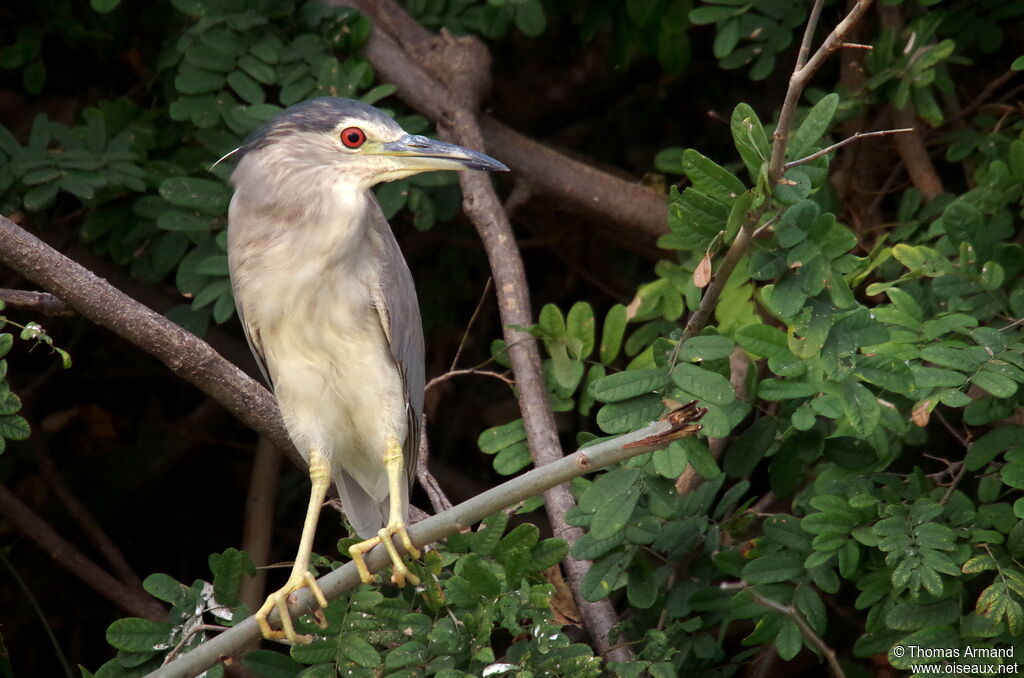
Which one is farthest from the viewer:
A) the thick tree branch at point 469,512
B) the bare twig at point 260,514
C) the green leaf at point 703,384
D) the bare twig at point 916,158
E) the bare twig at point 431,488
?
the bare twig at point 260,514

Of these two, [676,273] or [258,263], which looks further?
[676,273]

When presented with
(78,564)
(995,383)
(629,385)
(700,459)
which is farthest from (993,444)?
(78,564)

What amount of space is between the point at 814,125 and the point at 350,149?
937 mm

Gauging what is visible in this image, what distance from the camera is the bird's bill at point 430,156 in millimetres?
2312

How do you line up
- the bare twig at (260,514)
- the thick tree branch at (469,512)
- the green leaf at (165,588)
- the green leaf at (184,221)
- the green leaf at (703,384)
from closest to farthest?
Result: the thick tree branch at (469,512) → the green leaf at (703,384) → the green leaf at (165,588) → the green leaf at (184,221) → the bare twig at (260,514)

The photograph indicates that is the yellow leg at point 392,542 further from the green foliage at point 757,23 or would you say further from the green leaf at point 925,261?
the green foliage at point 757,23

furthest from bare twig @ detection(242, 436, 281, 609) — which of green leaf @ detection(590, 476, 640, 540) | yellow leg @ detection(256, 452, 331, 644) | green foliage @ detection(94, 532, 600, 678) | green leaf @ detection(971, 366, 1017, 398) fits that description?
green leaf @ detection(971, 366, 1017, 398)

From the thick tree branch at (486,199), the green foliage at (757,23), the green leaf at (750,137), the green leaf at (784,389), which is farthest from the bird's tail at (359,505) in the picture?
the green foliage at (757,23)

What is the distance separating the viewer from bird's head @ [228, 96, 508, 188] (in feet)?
7.62

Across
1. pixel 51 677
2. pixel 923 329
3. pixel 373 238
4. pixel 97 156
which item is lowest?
pixel 51 677

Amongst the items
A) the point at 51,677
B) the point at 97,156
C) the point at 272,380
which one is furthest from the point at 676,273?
the point at 51,677

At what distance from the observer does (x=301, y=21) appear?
3217 mm

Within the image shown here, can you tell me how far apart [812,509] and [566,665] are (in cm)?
71

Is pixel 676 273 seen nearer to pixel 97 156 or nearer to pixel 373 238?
pixel 373 238
